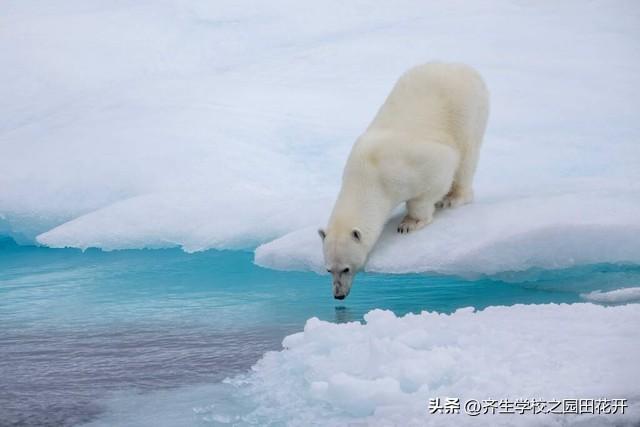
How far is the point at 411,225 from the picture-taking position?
5.45m

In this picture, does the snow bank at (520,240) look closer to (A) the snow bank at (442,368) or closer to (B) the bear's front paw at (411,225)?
(B) the bear's front paw at (411,225)

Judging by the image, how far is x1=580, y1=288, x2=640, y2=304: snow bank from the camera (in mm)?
4883

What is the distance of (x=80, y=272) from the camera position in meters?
6.81

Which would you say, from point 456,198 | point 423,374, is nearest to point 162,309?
point 456,198

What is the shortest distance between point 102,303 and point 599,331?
3.12m

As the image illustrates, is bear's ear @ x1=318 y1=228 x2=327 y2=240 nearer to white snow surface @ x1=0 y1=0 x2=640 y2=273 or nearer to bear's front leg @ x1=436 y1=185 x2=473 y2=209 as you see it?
white snow surface @ x1=0 y1=0 x2=640 y2=273

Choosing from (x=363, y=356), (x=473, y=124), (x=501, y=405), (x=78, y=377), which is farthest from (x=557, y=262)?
(x=78, y=377)

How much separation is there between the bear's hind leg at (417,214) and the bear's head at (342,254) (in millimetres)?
429

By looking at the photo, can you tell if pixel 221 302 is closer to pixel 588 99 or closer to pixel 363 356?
pixel 363 356

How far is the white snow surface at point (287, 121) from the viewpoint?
5.36 meters

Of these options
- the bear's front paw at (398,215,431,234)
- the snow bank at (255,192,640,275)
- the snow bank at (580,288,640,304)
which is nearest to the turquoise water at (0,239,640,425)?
the snow bank at (580,288,640,304)

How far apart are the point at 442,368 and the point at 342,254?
163 cm

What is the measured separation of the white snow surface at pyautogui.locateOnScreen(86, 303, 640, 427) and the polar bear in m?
0.95

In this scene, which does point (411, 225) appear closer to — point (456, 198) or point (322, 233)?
point (456, 198)
